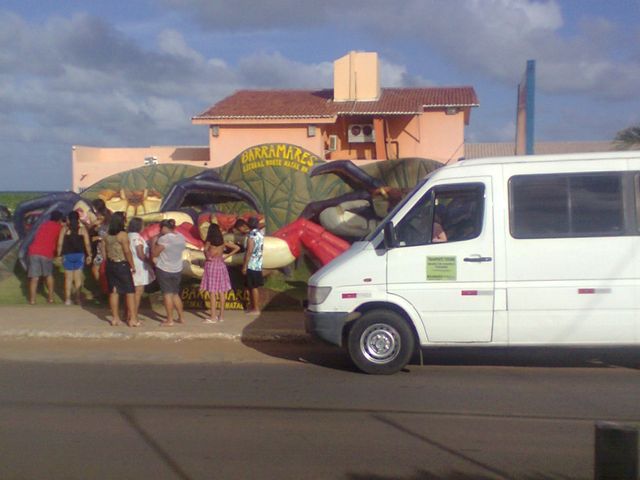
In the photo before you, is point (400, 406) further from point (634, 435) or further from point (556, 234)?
point (634, 435)

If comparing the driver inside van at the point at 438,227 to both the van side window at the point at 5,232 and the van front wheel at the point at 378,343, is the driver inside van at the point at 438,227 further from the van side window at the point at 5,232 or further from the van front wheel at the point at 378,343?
the van side window at the point at 5,232

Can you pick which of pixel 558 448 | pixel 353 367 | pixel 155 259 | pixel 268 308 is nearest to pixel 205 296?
pixel 268 308

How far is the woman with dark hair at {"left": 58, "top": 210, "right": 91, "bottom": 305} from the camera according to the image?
576 inches

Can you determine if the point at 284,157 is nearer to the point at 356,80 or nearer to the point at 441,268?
the point at 441,268

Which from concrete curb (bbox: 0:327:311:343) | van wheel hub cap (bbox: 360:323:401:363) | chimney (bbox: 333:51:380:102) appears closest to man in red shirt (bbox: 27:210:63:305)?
concrete curb (bbox: 0:327:311:343)

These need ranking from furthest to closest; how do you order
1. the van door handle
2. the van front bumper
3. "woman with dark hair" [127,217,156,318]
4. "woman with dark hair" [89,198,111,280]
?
"woman with dark hair" [89,198,111,280]
"woman with dark hair" [127,217,156,318]
the van front bumper
the van door handle

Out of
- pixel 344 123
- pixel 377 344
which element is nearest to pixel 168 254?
pixel 377 344

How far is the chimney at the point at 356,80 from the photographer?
30.6 metres

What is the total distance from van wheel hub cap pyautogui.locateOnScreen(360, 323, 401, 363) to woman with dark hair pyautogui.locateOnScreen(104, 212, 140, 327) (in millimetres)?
4608

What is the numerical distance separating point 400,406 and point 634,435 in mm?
4097

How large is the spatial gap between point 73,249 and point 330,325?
22.2 ft

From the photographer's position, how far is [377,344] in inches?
379

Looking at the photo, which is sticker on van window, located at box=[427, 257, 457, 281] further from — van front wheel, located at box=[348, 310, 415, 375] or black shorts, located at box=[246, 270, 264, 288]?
black shorts, located at box=[246, 270, 264, 288]

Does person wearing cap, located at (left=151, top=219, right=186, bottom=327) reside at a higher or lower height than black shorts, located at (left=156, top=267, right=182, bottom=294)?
higher
